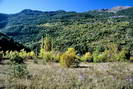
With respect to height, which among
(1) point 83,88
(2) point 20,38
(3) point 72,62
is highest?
(1) point 83,88

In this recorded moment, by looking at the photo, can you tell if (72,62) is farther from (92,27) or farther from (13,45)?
(92,27)

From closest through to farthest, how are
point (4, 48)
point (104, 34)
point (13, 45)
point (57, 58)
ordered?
point (57, 58) < point (4, 48) < point (13, 45) < point (104, 34)

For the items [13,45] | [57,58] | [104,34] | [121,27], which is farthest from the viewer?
[121,27]

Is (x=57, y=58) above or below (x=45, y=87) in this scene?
below

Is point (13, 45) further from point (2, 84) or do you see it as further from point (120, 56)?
point (2, 84)

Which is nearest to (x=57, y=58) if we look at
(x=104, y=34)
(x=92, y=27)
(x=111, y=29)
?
(x=104, y=34)

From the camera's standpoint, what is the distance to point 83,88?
1085cm

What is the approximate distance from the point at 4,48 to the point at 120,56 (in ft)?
136

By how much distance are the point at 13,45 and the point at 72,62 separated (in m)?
57.8

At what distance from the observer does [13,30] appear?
636 feet

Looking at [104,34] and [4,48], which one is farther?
[104,34]

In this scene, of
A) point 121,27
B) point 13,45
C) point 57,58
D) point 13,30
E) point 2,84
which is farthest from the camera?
point 13,30

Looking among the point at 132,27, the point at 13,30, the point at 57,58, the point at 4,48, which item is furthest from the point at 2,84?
the point at 13,30

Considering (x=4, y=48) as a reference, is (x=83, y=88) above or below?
above
